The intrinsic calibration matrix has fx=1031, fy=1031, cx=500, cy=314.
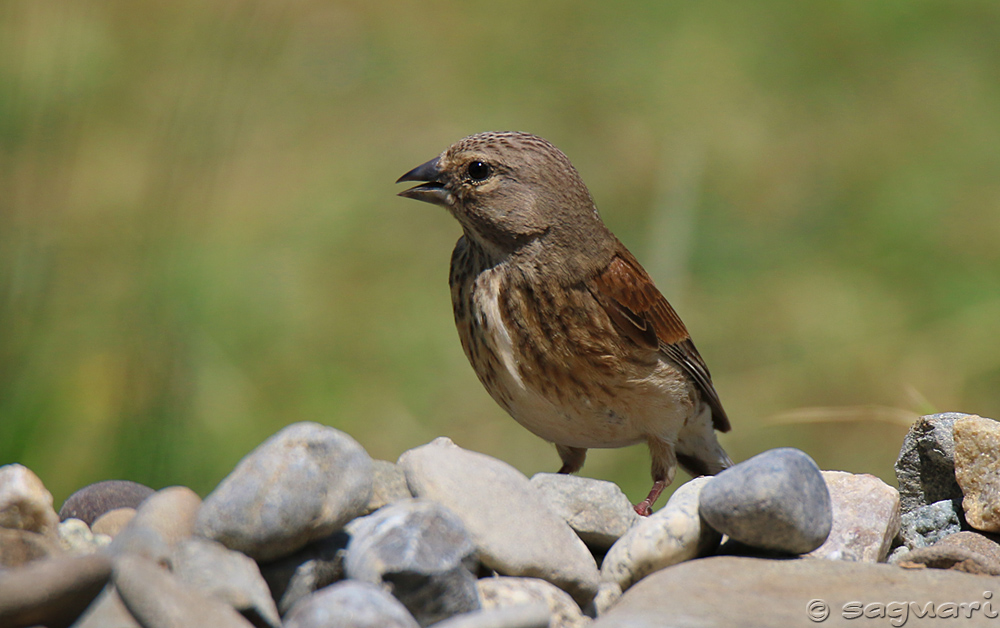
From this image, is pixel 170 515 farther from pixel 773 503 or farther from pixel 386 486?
pixel 773 503

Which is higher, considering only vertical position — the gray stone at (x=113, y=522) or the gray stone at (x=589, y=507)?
the gray stone at (x=589, y=507)

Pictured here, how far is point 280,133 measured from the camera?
7.07 m

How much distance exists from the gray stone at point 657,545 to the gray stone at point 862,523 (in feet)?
A: 1.17

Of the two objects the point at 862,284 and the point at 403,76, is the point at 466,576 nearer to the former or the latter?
the point at 862,284

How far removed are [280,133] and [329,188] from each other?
0.72 m

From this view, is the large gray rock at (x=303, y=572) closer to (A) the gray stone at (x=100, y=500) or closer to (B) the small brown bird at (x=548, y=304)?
(A) the gray stone at (x=100, y=500)

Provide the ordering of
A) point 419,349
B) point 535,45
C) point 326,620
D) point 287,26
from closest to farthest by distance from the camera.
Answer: point 326,620
point 419,349
point 287,26
point 535,45

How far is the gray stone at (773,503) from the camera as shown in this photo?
88.1 inches

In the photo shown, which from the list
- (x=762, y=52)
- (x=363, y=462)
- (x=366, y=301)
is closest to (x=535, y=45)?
(x=762, y=52)

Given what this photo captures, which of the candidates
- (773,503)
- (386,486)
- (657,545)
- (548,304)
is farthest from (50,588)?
(548,304)

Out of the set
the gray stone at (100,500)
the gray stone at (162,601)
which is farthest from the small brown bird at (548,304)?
the gray stone at (162,601)

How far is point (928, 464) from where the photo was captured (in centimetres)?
292

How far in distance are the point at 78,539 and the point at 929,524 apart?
2.21m

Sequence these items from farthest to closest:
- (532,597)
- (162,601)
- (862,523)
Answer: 1. (862,523)
2. (532,597)
3. (162,601)
